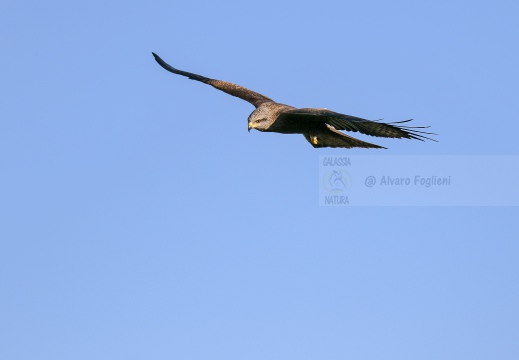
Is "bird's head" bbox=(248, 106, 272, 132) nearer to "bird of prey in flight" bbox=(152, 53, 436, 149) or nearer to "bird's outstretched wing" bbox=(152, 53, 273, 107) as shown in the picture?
"bird of prey in flight" bbox=(152, 53, 436, 149)

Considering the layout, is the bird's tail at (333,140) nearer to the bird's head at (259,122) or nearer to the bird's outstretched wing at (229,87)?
the bird's head at (259,122)

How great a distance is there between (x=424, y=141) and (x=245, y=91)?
687 centimetres

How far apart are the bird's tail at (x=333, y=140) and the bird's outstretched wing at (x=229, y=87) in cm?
211


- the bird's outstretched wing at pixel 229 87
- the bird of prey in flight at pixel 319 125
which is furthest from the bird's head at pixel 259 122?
the bird's outstretched wing at pixel 229 87

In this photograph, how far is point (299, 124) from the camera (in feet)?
68.3

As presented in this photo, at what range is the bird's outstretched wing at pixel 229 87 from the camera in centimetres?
2385

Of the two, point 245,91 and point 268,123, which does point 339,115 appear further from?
point 245,91

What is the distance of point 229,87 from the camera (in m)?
25.1

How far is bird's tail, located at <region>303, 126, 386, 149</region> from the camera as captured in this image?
21.3 metres

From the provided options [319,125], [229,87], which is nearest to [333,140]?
[319,125]

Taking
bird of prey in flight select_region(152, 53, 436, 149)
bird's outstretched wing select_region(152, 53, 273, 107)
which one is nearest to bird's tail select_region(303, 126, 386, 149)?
bird of prey in flight select_region(152, 53, 436, 149)

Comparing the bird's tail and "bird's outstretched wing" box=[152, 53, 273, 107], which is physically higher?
"bird's outstretched wing" box=[152, 53, 273, 107]

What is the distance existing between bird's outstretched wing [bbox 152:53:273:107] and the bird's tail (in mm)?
2109

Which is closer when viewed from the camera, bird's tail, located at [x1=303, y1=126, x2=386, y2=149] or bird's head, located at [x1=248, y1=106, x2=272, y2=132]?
bird's head, located at [x1=248, y1=106, x2=272, y2=132]
